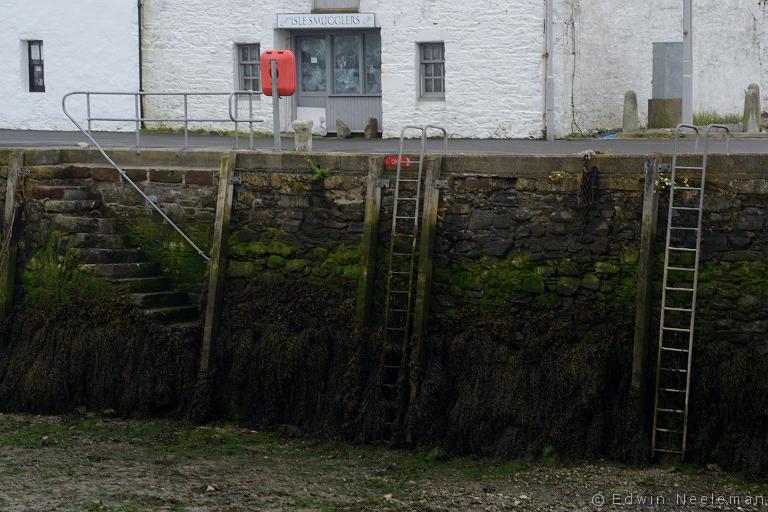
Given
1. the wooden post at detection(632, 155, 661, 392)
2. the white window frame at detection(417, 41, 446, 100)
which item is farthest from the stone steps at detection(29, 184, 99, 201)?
the white window frame at detection(417, 41, 446, 100)

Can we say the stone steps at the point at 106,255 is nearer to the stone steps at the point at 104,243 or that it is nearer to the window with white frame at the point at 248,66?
the stone steps at the point at 104,243

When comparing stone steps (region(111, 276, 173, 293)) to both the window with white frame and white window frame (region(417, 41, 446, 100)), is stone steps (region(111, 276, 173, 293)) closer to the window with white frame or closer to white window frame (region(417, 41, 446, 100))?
white window frame (region(417, 41, 446, 100))

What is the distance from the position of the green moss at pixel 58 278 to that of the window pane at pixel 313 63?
9615mm

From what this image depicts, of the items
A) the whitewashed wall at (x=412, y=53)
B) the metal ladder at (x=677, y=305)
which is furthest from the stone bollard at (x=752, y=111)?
the metal ladder at (x=677, y=305)

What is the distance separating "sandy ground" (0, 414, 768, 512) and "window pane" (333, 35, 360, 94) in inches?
450

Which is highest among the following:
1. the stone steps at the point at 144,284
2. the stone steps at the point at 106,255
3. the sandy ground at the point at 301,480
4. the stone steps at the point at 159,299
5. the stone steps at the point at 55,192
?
the stone steps at the point at 55,192

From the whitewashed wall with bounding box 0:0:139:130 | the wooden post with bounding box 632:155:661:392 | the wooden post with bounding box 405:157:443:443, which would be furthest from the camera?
the whitewashed wall with bounding box 0:0:139:130

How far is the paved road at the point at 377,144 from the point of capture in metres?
18.8

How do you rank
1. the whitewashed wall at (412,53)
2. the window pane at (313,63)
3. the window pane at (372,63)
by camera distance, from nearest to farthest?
the whitewashed wall at (412,53), the window pane at (372,63), the window pane at (313,63)

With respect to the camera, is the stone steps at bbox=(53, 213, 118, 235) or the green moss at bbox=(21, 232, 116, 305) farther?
the stone steps at bbox=(53, 213, 118, 235)

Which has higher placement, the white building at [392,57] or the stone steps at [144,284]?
the white building at [392,57]

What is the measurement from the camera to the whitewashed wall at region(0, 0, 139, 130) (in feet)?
85.1

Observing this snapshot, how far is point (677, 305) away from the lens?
1352 cm

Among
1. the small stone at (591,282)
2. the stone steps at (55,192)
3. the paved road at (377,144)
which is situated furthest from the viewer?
the paved road at (377,144)
